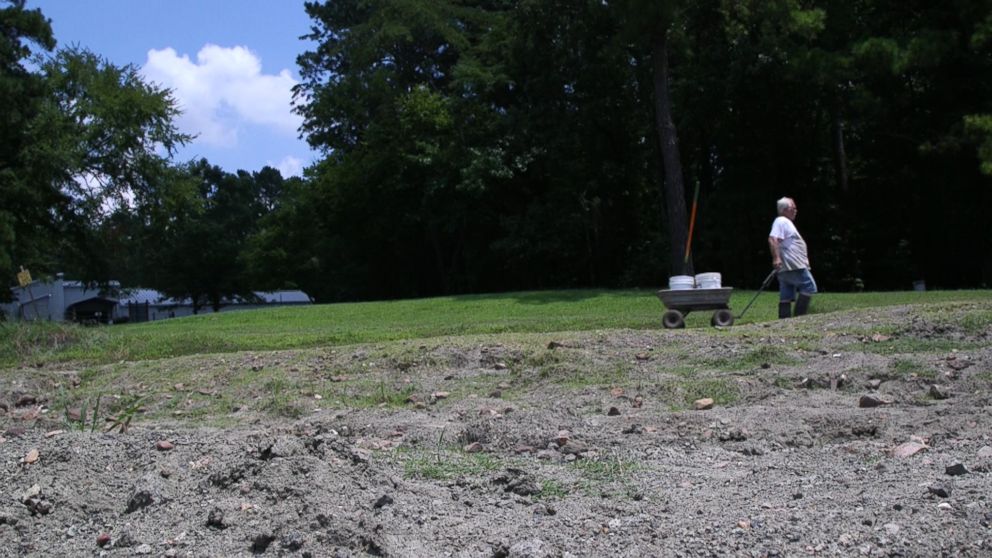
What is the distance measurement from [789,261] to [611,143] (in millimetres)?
21099

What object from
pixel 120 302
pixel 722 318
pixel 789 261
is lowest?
pixel 722 318

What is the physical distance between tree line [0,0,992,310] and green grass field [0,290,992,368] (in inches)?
202

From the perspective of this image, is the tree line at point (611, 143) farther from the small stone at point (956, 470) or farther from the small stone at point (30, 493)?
the small stone at point (30, 493)

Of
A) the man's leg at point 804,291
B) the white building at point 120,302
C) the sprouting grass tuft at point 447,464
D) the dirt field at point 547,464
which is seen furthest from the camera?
the white building at point 120,302

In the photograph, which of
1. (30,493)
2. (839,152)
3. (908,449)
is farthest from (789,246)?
(839,152)

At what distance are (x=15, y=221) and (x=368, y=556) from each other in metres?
26.2

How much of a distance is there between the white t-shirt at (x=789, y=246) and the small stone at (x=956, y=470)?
7.98m

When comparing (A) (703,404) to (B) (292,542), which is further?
(A) (703,404)

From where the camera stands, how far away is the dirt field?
4.12m

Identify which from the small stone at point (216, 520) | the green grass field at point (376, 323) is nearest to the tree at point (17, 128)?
the green grass field at point (376, 323)

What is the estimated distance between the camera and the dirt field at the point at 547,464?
4117 mm

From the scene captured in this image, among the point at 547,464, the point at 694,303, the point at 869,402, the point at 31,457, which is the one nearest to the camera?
the point at 547,464

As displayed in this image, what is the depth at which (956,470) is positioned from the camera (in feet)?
14.6

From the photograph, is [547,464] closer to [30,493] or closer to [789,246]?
[30,493]
